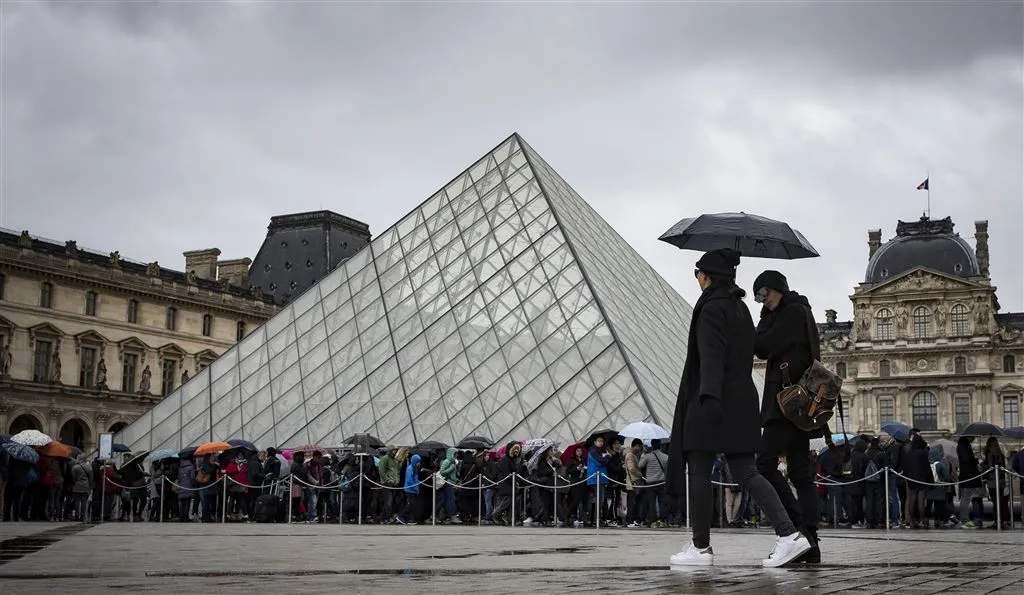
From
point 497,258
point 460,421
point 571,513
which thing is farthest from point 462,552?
point 497,258

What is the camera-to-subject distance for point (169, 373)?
173ft

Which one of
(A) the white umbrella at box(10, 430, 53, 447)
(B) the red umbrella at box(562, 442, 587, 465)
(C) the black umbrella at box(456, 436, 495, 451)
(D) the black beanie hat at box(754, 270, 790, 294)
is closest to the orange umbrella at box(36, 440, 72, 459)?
(A) the white umbrella at box(10, 430, 53, 447)

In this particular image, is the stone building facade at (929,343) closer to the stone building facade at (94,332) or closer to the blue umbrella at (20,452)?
the stone building facade at (94,332)

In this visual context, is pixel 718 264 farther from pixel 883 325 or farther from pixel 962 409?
pixel 883 325

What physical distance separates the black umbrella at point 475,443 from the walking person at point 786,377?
11.7 m

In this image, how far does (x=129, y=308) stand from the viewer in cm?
5066

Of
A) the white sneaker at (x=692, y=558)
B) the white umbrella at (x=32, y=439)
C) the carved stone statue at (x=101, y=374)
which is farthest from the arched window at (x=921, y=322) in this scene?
the white sneaker at (x=692, y=558)

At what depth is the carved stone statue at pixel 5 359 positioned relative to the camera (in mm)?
45062

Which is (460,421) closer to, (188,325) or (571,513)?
(571,513)

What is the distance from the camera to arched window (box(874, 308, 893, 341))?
236 feet

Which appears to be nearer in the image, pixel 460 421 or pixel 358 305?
pixel 460 421

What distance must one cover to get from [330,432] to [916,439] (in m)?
11.0

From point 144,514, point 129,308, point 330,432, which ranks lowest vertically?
point 144,514

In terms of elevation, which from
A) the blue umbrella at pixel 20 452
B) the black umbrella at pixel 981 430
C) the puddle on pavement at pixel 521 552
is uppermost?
the black umbrella at pixel 981 430
